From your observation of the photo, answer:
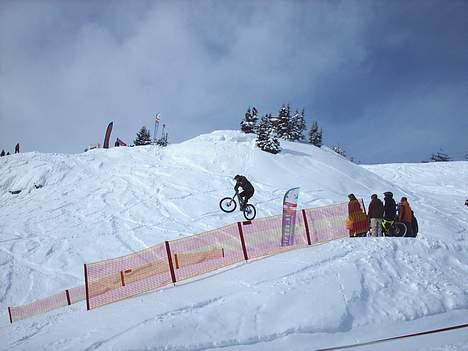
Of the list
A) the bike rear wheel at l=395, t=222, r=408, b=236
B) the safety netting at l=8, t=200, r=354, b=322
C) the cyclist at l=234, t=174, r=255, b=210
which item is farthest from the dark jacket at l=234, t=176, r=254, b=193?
the bike rear wheel at l=395, t=222, r=408, b=236

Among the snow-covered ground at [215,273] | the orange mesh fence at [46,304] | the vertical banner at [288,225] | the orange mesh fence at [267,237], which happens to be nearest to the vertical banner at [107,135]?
the snow-covered ground at [215,273]

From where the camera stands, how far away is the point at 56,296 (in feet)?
44.0

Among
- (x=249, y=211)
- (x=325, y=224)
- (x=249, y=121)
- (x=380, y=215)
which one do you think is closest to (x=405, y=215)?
(x=380, y=215)

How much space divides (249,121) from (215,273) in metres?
51.4

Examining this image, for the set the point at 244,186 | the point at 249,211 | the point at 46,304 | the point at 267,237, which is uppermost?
the point at 244,186

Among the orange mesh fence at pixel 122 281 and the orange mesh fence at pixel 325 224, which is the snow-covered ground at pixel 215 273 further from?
the orange mesh fence at pixel 325 224

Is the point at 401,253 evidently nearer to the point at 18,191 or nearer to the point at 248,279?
the point at 248,279

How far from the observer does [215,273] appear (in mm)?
10312

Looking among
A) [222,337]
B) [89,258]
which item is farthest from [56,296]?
[222,337]

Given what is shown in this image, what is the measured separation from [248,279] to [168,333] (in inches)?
113

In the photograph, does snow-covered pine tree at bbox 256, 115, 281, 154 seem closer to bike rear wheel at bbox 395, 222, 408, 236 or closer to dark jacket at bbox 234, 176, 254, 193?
dark jacket at bbox 234, 176, 254, 193

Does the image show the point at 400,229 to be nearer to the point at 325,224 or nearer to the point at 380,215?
the point at 380,215

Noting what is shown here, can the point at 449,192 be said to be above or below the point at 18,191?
below

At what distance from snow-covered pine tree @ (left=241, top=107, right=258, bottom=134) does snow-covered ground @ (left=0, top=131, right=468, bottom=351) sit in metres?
18.3
